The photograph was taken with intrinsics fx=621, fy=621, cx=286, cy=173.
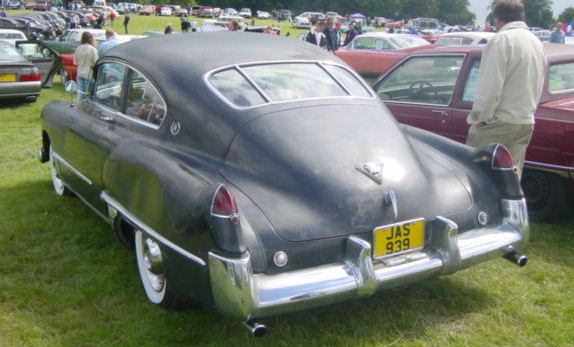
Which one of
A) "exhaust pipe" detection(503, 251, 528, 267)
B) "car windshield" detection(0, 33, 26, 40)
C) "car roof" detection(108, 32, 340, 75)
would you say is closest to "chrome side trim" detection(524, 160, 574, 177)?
"exhaust pipe" detection(503, 251, 528, 267)

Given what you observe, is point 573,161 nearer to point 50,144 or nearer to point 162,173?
point 162,173

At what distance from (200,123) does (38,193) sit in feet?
10.4

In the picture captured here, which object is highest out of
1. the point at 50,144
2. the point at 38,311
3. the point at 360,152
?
the point at 360,152

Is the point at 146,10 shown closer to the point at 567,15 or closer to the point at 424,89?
the point at 567,15

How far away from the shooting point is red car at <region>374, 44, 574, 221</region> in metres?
5.08

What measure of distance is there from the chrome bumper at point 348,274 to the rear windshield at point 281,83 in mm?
1123

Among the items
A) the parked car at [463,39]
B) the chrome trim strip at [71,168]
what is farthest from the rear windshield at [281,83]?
the parked car at [463,39]

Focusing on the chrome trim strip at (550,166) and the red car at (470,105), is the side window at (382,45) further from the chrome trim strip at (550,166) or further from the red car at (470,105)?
the chrome trim strip at (550,166)

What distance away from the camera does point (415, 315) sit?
3.72 m

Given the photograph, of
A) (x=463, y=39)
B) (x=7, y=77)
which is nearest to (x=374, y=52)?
(x=463, y=39)

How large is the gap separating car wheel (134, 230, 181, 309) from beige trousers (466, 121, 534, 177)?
2.71 metres

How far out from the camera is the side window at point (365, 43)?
17359 millimetres

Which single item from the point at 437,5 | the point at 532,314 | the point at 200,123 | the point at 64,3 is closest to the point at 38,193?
the point at 200,123

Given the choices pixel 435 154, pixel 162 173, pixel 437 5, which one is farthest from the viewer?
pixel 437 5
